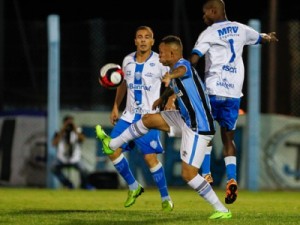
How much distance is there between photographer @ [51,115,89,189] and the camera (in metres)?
23.0

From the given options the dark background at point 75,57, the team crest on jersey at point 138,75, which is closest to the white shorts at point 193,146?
the team crest on jersey at point 138,75

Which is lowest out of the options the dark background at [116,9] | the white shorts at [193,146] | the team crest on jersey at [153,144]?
the team crest on jersey at [153,144]

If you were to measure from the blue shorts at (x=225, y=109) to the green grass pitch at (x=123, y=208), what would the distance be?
1109 millimetres

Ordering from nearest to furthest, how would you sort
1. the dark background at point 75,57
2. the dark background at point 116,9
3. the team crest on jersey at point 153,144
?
the team crest on jersey at point 153,144
the dark background at point 75,57
the dark background at point 116,9

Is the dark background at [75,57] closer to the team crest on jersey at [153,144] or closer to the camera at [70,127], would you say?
the camera at [70,127]

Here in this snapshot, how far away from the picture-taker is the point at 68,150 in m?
23.2

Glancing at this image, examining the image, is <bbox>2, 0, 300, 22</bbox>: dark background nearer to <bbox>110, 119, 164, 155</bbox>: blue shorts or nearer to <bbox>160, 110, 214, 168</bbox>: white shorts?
<bbox>110, 119, 164, 155</bbox>: blue shorts

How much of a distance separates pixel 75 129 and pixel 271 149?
377 cm

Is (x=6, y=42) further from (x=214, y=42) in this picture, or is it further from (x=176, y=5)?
(x=214, y=42)

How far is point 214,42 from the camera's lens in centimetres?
1487

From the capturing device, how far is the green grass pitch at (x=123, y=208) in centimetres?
1335

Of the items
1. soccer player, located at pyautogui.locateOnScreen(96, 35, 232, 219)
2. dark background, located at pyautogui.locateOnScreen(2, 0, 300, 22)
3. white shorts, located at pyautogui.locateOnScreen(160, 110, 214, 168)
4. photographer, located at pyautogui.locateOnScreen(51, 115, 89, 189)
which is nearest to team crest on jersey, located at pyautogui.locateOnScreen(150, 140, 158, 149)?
soccer player, located at pyautogui.locateOnScreen(96, 35, 232, 219)

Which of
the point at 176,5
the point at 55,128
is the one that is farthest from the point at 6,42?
the point at 176,5

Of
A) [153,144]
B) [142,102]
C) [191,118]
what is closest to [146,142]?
[153,144]
